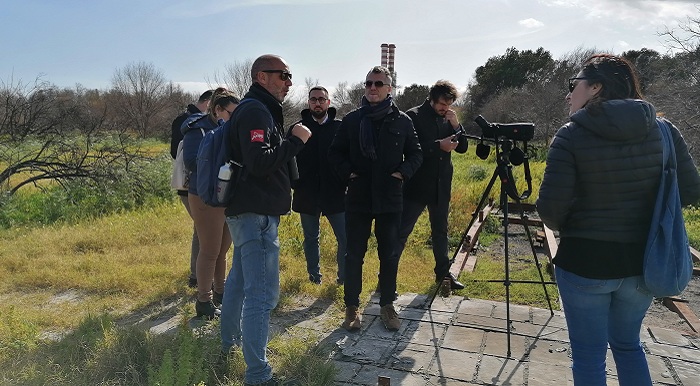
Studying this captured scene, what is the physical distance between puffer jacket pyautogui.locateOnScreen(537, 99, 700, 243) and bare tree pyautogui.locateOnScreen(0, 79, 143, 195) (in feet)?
32.1

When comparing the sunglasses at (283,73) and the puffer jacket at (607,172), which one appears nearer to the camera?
the puffer jacket at (607,172)

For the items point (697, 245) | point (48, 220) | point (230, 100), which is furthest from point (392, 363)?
point (48, 220)

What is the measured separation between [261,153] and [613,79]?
5.66ft

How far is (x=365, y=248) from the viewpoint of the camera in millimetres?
3857

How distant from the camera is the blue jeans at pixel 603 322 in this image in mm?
2223

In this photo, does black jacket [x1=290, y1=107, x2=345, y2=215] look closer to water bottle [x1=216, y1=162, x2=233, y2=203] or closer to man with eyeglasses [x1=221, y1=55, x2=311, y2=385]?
man with eyeglasses [x1=221, y1=55, x2=311, y2=385]

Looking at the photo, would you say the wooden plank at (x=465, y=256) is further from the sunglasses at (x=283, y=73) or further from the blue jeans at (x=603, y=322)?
the sunglasses at (x=283, y=73)

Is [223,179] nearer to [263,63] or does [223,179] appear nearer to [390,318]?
[263,63]

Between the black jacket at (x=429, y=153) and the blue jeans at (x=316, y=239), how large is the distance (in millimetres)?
757

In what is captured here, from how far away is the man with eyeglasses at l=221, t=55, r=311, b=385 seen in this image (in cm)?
277

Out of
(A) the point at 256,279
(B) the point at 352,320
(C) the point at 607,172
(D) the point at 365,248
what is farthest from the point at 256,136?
(B) the point at 352,320

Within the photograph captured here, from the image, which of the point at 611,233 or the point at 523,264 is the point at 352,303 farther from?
the point at 523,264

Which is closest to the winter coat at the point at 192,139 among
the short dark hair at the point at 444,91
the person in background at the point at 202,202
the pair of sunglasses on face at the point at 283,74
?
the person in background at the point at 202,202

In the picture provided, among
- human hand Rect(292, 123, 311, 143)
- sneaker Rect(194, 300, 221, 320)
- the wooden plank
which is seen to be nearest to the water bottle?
human hand Rect(292, 123, 311, 143)
